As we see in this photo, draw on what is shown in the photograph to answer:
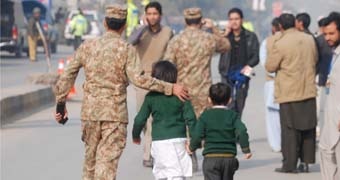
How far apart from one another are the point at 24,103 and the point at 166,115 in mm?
11082

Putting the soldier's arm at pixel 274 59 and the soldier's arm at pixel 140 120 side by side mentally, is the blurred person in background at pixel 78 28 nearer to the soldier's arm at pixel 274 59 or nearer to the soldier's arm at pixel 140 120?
the soldier's arm at pixel 274 59

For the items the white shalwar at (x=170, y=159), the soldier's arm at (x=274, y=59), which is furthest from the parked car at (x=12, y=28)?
the white shalwar at (x=170, y=159)

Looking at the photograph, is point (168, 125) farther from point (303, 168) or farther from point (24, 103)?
point (24, 103)

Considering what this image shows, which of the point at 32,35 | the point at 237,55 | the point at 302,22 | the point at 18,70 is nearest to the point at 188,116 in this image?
the point at 302,22

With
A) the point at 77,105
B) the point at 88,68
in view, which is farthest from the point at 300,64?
the point at 77,105

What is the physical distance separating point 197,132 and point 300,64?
408 cm

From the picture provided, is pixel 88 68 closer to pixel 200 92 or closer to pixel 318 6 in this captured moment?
pixel 200 92

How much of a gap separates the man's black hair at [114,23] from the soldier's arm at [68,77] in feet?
0.90

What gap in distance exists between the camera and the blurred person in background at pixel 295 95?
12719mm

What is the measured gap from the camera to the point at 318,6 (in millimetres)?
98000

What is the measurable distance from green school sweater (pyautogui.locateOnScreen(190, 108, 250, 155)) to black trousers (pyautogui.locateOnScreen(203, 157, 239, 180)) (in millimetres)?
59

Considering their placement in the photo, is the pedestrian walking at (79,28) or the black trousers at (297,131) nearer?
the black trousers at (297,131)

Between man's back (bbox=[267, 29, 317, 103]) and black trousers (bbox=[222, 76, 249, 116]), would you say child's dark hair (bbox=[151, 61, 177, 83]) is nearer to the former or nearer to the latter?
man's back (bbox=[267, 29, 317, 103])

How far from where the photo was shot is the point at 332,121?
30.5 feet
